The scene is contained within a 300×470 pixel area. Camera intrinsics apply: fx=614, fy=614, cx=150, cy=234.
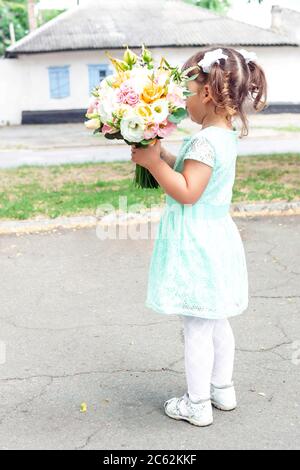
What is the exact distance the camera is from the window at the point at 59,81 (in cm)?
2556

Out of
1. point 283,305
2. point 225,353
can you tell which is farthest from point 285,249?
point 225,353

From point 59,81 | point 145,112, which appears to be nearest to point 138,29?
point 59,81

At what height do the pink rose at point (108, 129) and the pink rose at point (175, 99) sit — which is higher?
the pink rose at point (175, 99)

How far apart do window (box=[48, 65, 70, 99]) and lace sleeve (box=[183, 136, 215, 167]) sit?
2401cm

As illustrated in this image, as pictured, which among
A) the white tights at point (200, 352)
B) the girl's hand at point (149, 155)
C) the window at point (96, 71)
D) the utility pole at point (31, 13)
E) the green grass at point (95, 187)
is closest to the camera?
the girl's hand at point (149, 155)

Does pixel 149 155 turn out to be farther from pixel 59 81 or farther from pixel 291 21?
pixel 291 21

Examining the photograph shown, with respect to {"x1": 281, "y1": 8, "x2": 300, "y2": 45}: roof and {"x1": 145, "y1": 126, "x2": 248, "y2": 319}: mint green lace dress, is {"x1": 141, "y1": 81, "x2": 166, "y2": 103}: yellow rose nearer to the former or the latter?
{"x1": 145, "y1": 126, "x2": 248, "y2": 319}: mint green lace dress

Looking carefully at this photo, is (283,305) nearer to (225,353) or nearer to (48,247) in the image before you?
(225,353)

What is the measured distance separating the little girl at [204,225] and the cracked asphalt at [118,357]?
228 millimetres

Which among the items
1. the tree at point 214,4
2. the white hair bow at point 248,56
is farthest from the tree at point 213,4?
the white hair bow at point 248,56

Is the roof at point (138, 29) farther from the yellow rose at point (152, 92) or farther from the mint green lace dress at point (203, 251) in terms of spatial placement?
the yellow rose at point (152, 92)

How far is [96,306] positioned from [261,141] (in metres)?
12.0

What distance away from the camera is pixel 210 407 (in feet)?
9.38

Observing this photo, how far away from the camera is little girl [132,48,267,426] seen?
98.7 inches
